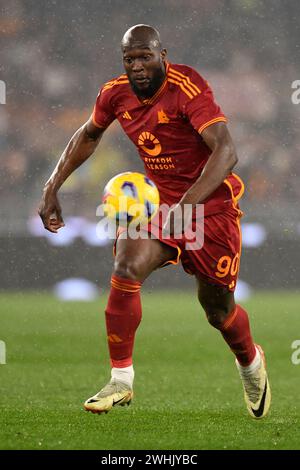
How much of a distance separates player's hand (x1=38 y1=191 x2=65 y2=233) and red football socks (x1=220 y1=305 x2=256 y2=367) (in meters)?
0.92

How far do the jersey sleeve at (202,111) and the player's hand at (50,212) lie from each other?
0.77 metres

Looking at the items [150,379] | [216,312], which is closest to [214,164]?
[216,312]

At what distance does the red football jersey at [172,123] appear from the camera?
4.22 metres

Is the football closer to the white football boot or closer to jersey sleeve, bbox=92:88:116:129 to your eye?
jersey sleeve, bbox=92:88:116:129

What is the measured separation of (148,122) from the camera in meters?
4.36

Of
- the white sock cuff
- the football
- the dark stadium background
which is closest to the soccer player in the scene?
the white sock cuff

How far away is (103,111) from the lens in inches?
180

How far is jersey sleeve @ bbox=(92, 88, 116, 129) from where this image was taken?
4.52m

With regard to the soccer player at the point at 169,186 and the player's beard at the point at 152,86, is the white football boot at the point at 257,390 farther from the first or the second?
the player's beard at the point at 152,86

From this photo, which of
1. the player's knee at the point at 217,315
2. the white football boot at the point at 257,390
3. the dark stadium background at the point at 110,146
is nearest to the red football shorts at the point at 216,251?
the player's knee at the point at 217,315

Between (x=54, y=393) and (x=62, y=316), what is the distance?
13.4ft

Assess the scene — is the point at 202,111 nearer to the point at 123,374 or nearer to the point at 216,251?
the point at 216,251

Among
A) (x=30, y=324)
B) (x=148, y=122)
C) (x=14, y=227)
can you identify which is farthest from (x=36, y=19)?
(x=148, y=122)

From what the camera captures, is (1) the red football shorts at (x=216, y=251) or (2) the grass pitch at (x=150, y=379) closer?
(2) the grass pitch at (x=150, y=379)
